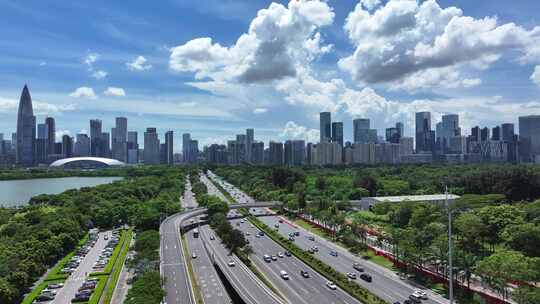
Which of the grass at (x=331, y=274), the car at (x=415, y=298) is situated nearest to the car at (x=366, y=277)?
the grass at (x=331, y=274)

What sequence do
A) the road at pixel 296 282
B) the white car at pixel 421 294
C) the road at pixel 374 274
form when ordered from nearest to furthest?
1. the white car at pixel 421 294
2. the road at pixel 296 282
3. the road at pixel 374 274

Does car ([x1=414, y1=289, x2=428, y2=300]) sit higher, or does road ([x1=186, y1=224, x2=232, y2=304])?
car ([x1=414, y1=289, x2=428, y2=300])

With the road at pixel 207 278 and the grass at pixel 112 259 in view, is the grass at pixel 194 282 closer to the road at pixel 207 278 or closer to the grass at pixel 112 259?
the road at pixel 207 278

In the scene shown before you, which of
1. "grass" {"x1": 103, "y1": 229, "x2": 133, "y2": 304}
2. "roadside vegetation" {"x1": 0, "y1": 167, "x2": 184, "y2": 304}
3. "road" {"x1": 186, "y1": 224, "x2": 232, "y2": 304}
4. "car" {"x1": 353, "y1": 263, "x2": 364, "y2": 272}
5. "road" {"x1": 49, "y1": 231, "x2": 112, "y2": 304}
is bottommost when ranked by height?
"road" {"x1": 49, "y1": 231, "x2": 112, "y2": 304}

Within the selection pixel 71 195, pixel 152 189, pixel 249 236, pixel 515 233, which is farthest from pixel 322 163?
pixel 515 233

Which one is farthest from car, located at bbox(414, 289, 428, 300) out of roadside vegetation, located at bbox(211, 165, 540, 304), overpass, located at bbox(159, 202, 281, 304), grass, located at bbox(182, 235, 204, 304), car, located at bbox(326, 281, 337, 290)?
overpass, located at bbox(159, 202, 281, 304)

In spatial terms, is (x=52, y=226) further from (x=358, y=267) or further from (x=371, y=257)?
(x=371, y=257)

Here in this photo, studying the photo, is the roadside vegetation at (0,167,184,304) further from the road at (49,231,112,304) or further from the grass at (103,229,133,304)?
the grass at (103,229,133,304)

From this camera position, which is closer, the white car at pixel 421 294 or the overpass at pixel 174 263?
the white car at pixel 421 294
